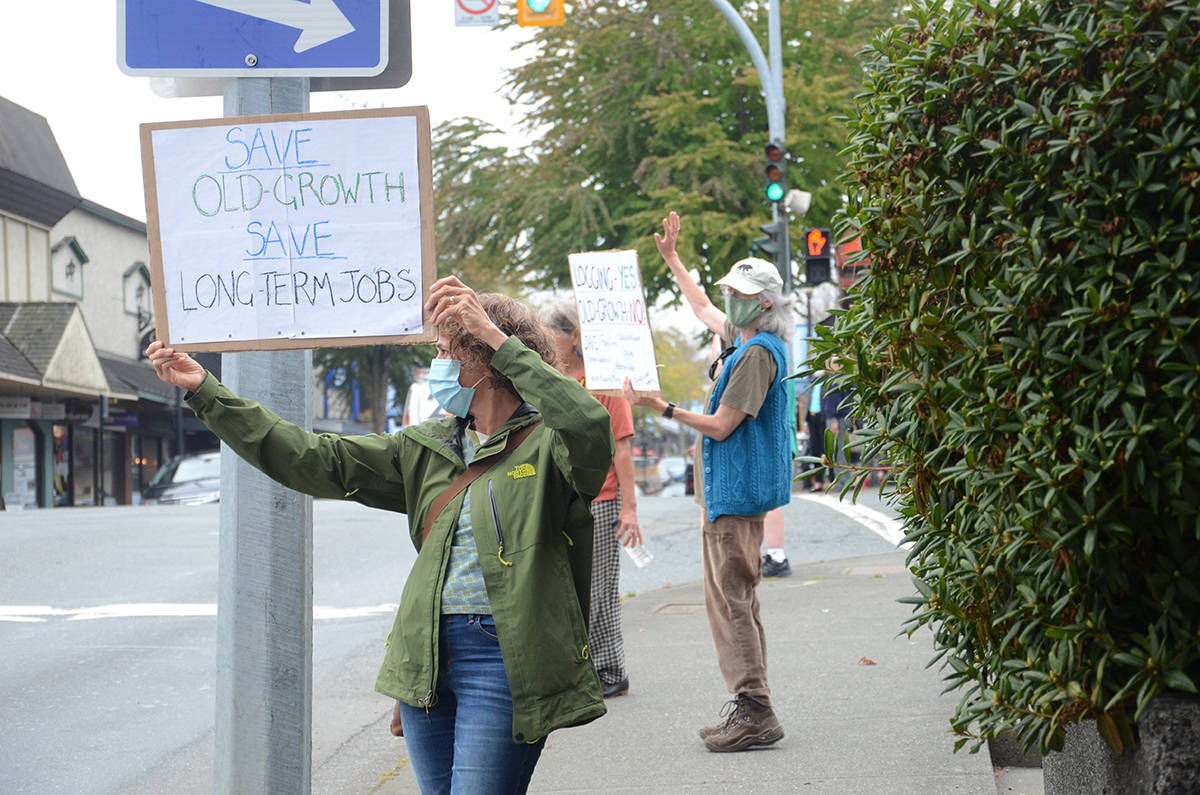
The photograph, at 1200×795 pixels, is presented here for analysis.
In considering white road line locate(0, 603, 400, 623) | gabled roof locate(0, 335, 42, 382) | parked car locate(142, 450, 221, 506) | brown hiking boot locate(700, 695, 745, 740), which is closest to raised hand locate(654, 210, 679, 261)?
brown hiking boot locate(700, 695, 745, 740)

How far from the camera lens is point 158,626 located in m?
9.49

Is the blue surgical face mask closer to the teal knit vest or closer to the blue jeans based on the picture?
the blue jeans

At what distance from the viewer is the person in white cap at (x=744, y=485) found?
5.52 meters

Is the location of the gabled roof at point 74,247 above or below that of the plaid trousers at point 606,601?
above

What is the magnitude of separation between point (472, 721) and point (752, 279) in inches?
114

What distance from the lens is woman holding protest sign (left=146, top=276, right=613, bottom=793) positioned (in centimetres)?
318

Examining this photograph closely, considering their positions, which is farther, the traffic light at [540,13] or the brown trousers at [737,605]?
the traffic light at [540,13]

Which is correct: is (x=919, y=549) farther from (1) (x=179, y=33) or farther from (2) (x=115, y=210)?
(2) (x=115, y=210)

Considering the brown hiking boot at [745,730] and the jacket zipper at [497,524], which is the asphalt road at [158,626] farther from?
the jacket zipper at [497,524]

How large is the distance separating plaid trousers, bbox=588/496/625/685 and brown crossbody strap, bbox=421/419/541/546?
3.25 metres

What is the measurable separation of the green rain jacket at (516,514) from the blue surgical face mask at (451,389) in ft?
0.25

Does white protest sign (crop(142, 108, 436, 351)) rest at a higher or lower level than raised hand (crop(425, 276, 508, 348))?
higher

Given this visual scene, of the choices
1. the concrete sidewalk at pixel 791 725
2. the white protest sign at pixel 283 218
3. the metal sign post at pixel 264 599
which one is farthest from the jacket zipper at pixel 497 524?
the concrete sidewalk at pixel 791 725

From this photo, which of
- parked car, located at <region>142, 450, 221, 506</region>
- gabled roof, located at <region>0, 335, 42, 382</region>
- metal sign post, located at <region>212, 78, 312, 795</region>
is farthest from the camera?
gabled roof, located at <region>0, 335, 42, 382</region>
